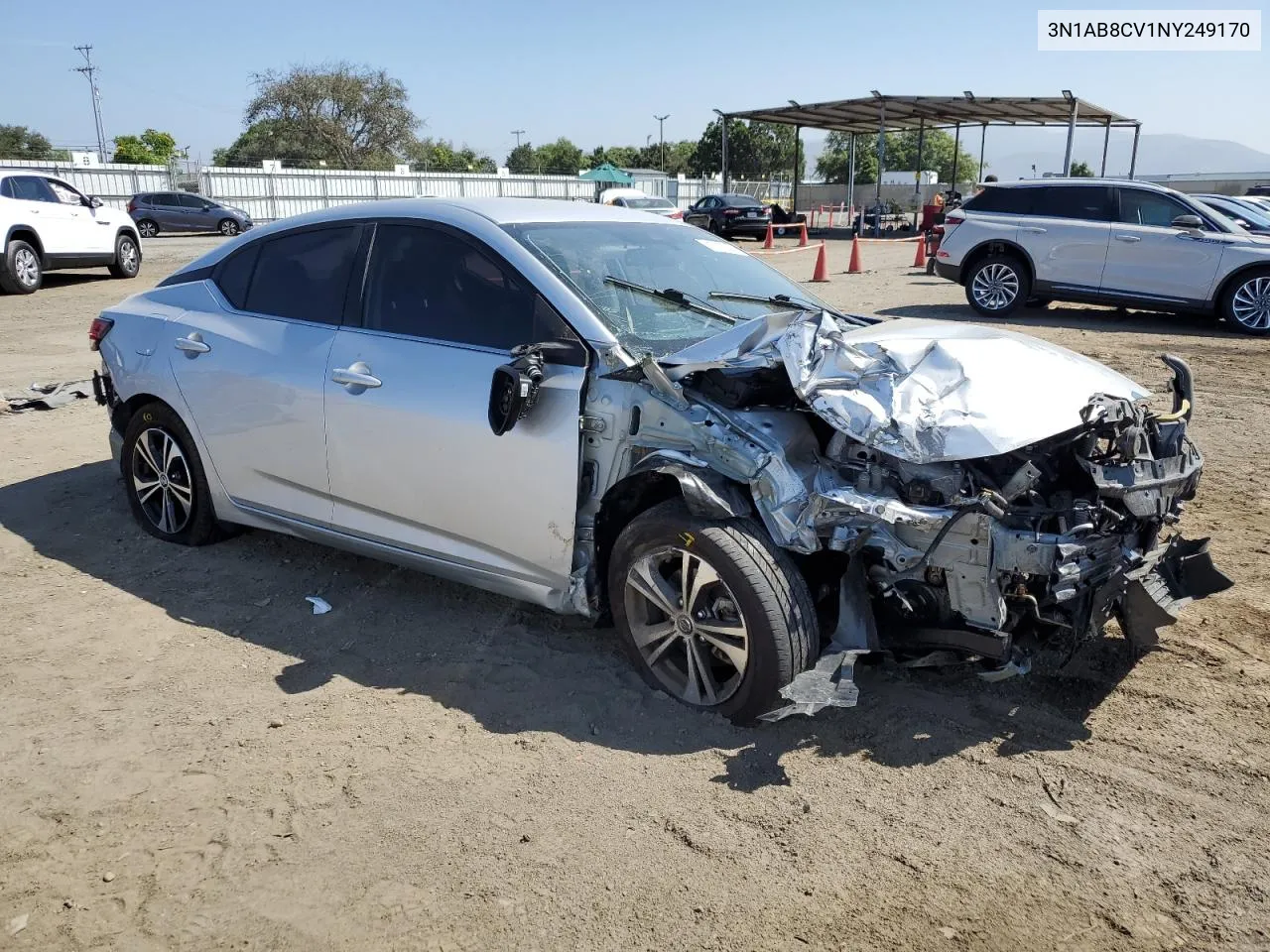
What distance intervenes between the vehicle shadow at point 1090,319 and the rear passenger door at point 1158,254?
480 mm

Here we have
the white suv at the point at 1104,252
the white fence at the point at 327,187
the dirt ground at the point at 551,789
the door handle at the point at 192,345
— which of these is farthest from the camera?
the white fence at the point at 327,187

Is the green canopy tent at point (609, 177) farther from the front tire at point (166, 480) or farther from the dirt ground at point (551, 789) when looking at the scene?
the dirt ground at point (551, 789)

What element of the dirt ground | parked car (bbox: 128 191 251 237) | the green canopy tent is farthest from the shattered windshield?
the green canopy tent

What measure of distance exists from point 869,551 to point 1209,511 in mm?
3331

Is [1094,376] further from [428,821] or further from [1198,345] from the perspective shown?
[1198,345]

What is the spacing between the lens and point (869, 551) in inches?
129

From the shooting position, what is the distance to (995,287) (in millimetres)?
13461

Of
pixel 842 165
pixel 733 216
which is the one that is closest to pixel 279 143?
pixel 733 216

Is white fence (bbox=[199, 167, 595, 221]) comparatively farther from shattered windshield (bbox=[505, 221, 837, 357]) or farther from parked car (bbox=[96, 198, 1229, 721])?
parked car (bbox=[96, 198, 1229, 721])

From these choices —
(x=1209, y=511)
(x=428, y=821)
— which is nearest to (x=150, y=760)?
(x=428, y=821)

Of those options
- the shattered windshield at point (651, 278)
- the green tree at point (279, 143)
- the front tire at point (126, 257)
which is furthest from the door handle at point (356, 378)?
the green tree at point (279, 143)

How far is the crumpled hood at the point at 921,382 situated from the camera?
3.12 m

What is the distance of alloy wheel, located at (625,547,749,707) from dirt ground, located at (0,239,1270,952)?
0.13m

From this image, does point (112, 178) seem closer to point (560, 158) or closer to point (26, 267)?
point (26, 267)
